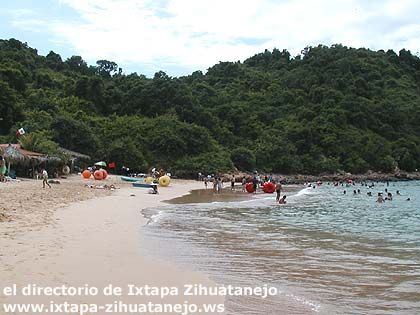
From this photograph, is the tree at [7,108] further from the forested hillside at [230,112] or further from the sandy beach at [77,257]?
the sandy beach at [77,257]

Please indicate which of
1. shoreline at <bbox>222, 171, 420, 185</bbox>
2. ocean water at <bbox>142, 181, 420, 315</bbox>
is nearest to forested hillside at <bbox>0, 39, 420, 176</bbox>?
shoreline at <bbox>222, 171, 420, 185</bbox>

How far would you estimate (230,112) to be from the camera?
83.1 m

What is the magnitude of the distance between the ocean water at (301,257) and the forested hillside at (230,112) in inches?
1026

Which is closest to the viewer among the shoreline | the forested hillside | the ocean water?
the ocean water

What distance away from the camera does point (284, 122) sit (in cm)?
8569

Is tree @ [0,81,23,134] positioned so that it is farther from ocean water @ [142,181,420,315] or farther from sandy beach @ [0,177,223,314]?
sandy beach @ [0,177,223,314]

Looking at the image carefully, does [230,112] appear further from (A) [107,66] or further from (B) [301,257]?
(B) [301,257]

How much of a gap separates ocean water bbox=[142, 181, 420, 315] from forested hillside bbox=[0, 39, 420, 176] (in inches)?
1026

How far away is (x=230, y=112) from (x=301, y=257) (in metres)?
72.3

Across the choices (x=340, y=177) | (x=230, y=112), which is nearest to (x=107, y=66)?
(x=230, y=112)

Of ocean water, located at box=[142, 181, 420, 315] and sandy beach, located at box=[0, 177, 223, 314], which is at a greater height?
sandy beach, located at box=[0, 177, 223, 314]

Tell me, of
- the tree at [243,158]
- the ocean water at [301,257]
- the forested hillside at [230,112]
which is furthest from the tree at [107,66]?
the ocean water at [301,257]

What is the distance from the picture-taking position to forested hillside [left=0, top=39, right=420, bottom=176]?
5578cm

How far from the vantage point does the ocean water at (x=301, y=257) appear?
24.7 feet
